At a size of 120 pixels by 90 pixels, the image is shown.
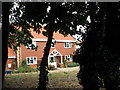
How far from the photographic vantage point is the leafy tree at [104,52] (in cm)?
313

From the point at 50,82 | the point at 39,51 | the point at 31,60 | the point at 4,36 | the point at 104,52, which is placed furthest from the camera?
the point at 39,51

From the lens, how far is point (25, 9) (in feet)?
27.9

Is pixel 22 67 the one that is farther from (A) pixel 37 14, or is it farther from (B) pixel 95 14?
(B) pixel 95 14

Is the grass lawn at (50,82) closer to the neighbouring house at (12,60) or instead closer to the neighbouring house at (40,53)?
the neighbouring house at (40,53)

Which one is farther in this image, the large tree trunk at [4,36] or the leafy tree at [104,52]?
the large tree trunk at [4,36]

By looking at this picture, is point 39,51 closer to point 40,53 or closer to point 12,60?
point 40,53

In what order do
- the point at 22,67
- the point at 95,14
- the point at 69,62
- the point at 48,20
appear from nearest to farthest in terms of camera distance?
the point at 95,14
the point at 48,20
the point at 22,67
the point at 69,62

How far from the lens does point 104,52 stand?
3.20m

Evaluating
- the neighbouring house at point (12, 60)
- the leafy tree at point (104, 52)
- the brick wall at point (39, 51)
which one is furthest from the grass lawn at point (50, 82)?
the brick wall at point (39, 51)

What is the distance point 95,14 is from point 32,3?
4.68m

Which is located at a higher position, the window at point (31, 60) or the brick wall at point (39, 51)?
the brick wall at point (39, 51)

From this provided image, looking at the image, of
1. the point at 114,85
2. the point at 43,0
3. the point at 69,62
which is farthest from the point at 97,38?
the point at 69,62

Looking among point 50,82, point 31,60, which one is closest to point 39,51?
point 31,60

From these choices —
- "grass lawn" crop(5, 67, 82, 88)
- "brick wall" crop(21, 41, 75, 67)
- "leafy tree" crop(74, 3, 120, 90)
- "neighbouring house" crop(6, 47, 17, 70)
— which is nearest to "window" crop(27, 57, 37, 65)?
"brick wall" crop(21, 41, 75, 67)
